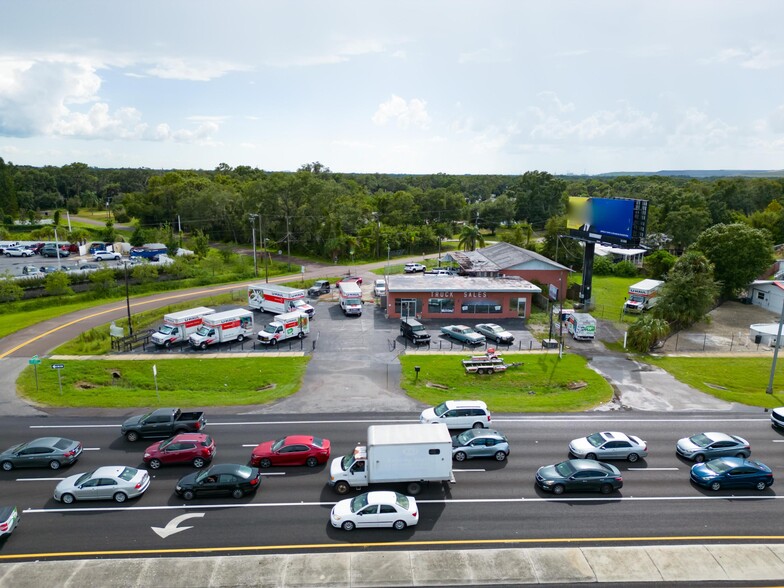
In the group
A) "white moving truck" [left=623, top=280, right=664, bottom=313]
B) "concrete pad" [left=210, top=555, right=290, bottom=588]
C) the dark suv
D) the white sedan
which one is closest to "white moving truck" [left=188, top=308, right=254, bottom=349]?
the dark suv

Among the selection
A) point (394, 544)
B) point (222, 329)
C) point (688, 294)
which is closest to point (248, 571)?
point (394, 544)

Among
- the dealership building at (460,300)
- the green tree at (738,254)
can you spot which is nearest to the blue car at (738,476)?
the dealership building at (460,300)

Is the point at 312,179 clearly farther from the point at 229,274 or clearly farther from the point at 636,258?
the point at 636,258

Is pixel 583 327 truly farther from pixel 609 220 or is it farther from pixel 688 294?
pixel 609 220

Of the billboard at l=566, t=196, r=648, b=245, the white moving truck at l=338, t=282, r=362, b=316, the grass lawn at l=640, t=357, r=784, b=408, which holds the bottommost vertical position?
the grass lawn at l=640, t=357, r=784, b=408

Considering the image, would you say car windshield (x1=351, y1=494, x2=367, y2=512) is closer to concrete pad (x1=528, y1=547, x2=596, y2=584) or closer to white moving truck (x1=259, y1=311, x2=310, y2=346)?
concrete pad (x1=528, y1=547, x2=596, y2=584)

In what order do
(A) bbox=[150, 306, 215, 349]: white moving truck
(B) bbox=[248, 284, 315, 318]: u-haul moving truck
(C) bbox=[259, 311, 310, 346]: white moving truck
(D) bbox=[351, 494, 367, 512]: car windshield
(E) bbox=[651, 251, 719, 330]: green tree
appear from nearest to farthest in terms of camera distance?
(D) bbox=[351, 494, 367, 512]: car windshield < (A) bbox=[150, 306, 215, 349]: white moving truck < (C) bbox=[259, 311, 310, 346]: white moving truck < (E) bbox=[651, 251, 719, 330]: green tree < (B) bbox=[248, 284, 315, 318]: u-haul moving truck

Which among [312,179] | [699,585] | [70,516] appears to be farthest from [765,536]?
[312,179]
